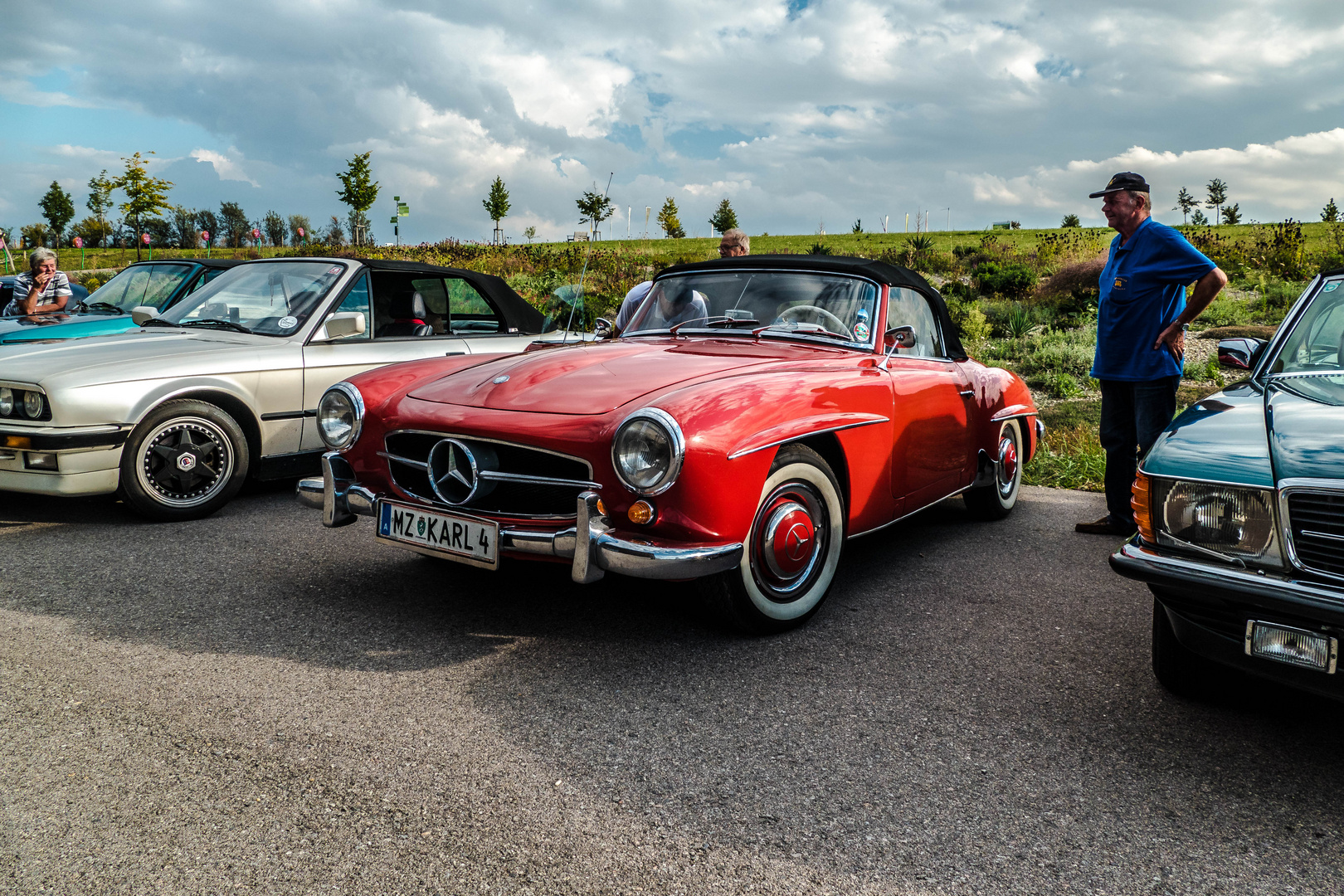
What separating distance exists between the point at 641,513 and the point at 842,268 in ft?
6.43

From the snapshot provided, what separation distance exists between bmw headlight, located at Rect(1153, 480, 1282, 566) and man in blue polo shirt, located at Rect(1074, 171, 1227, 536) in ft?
7.33

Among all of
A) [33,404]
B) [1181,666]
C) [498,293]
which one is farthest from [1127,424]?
[33,404]

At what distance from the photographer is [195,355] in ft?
17.3

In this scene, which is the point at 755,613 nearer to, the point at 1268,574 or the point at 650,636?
the point at 650,636

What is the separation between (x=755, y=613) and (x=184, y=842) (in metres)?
1.94

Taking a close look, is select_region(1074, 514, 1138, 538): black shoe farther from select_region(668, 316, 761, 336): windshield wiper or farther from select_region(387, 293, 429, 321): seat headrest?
select_region(387, 293, 429, 321): seat headrest

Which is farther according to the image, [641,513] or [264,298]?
[264,298]

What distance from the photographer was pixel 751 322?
4320mm

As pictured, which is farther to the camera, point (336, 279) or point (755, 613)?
point (336, 279)

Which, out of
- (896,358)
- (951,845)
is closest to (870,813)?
(951,845)

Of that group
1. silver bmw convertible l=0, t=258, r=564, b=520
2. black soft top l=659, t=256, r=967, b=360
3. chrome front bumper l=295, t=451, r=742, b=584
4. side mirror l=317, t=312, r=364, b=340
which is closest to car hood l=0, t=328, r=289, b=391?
silver bmw convertible l=0, t=258, r=564, b=520

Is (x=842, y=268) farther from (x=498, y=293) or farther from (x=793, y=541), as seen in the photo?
(x=498, y=293)

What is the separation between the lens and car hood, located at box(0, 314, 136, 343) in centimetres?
631

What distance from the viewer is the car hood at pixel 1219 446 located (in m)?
2.38
